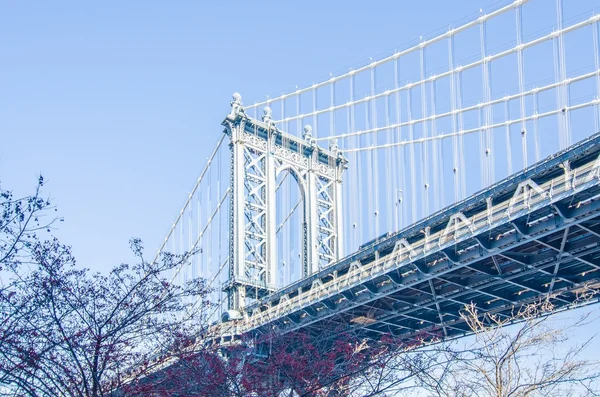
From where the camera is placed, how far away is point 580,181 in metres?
23.1

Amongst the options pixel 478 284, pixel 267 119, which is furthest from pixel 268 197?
pixel 478 284

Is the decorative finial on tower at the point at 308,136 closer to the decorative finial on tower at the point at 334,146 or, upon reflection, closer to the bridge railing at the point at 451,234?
the decorative finial on tower at the point at 334,146

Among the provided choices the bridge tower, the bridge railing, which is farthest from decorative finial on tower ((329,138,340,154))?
the bridge railing

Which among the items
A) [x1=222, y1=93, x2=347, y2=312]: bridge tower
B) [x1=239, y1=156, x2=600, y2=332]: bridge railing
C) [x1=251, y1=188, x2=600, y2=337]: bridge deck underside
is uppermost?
[x1=222, y1=93, x2=347, y2=312]: bridge tower

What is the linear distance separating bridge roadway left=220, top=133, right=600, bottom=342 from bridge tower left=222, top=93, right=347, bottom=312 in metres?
3.63

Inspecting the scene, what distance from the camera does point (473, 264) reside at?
27766 millimetres

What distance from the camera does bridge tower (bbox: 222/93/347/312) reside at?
40.4 m

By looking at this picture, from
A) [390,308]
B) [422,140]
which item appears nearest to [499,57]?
[422,140]

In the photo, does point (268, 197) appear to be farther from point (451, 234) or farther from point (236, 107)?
point (451, 234)

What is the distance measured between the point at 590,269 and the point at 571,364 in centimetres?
1269

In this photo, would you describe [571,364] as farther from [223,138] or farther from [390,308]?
[223,138]

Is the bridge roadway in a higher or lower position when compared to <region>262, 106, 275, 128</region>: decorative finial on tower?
lower

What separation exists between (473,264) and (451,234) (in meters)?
1.16

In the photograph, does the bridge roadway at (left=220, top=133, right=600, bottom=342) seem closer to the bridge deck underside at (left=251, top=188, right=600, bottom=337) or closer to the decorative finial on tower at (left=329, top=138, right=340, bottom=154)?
the bridge deck underside at (left=251, top=188, right=600, bottom=337)
